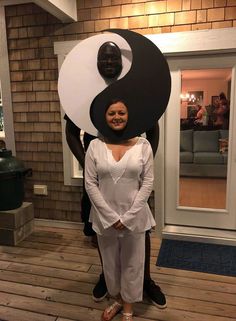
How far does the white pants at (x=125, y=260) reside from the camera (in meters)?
1.69

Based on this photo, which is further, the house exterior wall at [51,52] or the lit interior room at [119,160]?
the house exterior wall at [51,52]

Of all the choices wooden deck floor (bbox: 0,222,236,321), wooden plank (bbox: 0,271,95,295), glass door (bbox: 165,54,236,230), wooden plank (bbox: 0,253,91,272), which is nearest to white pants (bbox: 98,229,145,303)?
wooden deck floor (bbox: 0,222,236,321)

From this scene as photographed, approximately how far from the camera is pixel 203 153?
116 inches

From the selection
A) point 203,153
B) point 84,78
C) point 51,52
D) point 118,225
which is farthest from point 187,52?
point 118,225

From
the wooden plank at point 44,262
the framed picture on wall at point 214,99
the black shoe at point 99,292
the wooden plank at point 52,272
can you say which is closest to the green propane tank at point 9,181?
the wooden plank at point 44,262

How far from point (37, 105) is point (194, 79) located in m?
1.66

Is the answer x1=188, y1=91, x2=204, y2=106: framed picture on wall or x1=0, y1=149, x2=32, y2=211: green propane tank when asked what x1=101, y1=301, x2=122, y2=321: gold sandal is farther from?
x1=188, y1=91, x2=204, y2=106: framed picture on wall

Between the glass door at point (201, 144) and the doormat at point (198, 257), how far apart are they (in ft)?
0.90

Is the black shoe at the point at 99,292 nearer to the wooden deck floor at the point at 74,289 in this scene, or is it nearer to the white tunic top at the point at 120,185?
the wooden deck floor at the point at 74,289

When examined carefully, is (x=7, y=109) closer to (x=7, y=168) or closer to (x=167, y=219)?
(x=7, y=168)

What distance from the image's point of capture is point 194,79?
277 centimetres

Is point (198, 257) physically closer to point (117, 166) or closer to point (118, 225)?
point (118, 225)

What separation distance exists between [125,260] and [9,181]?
1.62 meters

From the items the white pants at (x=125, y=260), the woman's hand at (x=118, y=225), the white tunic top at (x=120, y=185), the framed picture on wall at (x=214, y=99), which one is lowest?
the white pants at (x=125, y=260)
